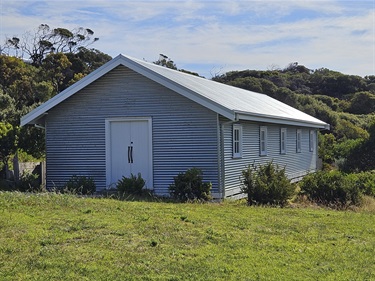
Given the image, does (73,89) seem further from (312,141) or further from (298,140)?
(312,141)

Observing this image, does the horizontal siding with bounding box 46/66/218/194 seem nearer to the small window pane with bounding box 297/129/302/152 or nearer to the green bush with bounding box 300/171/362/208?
the green bush with bounding box 300/171/362/208

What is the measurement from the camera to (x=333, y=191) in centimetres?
1383

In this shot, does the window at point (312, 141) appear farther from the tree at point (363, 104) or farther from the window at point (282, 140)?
the tree at point (363, 104)

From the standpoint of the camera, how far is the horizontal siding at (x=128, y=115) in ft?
47.9

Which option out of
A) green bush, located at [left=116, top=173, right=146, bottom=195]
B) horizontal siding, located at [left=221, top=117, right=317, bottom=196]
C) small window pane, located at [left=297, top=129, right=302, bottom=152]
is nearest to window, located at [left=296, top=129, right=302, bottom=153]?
small window pane, located at [left=297, top=129, right=302, bottom=152]

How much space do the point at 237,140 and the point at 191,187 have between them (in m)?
3.03

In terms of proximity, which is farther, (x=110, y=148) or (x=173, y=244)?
(x=110, y=148)

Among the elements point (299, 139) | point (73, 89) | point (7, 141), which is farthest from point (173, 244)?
point (299, 139)

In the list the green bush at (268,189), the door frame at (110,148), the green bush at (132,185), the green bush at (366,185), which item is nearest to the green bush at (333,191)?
the green bush at (268,189)

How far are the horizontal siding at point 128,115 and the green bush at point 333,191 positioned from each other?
289cm

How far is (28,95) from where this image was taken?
39.1m

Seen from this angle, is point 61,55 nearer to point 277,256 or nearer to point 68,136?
point 68,136

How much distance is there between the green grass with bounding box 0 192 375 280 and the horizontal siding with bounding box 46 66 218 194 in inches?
171

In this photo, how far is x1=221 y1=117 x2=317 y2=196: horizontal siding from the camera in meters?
14.9
